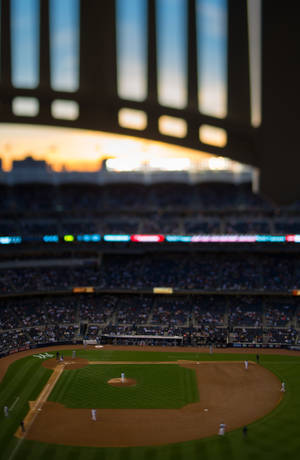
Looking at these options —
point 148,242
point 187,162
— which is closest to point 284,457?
point 148,242

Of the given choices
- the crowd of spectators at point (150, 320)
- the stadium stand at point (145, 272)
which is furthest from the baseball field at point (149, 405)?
the stadium stand at point (145, 272)

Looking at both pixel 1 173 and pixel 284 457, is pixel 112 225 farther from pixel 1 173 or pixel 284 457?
pixel 284 457

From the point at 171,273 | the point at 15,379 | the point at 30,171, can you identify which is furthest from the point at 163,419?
the point at 30,171

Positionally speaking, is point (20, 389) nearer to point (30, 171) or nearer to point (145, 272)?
point (145, 272)

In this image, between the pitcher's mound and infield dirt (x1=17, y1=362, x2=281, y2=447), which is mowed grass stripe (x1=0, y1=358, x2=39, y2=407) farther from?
the pitcher's mound

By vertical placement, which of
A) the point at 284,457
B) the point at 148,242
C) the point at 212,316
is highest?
the point at 148,242
